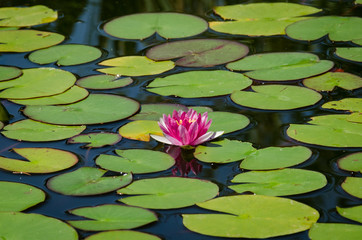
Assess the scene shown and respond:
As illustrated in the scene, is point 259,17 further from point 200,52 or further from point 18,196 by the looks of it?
point 18,196

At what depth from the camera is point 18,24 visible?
169 inches

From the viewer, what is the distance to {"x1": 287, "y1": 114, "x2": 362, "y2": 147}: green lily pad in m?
2.56

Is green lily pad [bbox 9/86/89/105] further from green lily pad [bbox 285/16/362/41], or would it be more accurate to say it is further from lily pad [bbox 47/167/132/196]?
green lily pad [bbox 285/16/362/41]

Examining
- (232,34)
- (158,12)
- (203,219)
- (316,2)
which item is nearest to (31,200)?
(203,219)

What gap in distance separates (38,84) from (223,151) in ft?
4.43

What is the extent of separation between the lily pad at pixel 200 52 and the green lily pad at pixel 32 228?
1.73 meters

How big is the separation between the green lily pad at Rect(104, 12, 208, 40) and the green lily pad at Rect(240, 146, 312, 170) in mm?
1703

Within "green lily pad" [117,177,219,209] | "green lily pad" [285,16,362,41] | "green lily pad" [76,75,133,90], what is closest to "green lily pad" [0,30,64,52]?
"green lily pad" [76,75,133,90]

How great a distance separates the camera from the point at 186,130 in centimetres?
252

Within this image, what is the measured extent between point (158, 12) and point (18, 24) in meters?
1.11

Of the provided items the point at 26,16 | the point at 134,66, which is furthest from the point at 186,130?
the point at 26,16

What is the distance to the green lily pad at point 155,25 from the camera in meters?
4.02

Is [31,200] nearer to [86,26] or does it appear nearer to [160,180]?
[160,180]

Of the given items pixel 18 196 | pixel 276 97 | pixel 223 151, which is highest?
pixel 276 97
